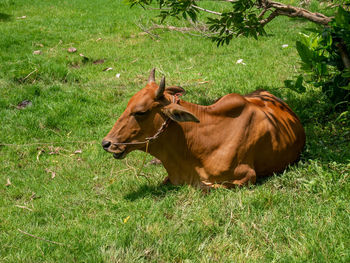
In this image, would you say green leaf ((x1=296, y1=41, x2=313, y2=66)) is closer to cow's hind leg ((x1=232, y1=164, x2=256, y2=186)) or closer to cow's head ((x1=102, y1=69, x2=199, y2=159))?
cow's hind leg ((x1=232, y1=164, x2=256, y2=186))

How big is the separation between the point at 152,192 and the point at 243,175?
38.4 inches

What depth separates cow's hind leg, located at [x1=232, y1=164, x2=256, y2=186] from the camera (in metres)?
4.27

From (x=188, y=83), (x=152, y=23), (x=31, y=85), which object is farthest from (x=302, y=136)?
(x=152, y=23)

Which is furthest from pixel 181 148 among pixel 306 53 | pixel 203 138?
pixel 306 53

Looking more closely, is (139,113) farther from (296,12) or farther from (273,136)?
(296,12)

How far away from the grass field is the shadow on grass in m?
0.01

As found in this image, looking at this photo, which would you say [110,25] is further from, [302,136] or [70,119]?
[302,136]

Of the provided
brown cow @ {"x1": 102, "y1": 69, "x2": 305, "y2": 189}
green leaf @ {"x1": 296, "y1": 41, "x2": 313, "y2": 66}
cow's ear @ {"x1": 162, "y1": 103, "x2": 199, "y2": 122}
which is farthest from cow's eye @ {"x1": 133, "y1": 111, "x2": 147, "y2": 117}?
green leaf @ {"x1": 296, "y1": 41, "x2": 313, "y2": 66}

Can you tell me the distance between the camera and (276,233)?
11.7 feet

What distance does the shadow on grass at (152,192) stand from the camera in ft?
14.6

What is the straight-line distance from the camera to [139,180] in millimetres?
4848

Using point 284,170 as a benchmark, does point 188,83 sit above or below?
below

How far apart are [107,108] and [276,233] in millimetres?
4325

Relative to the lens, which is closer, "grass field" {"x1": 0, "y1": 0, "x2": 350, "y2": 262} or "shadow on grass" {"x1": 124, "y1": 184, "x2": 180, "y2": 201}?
"grass field" {"x1": 0, "y1": 0, "x2": 350, "y2": 262}
